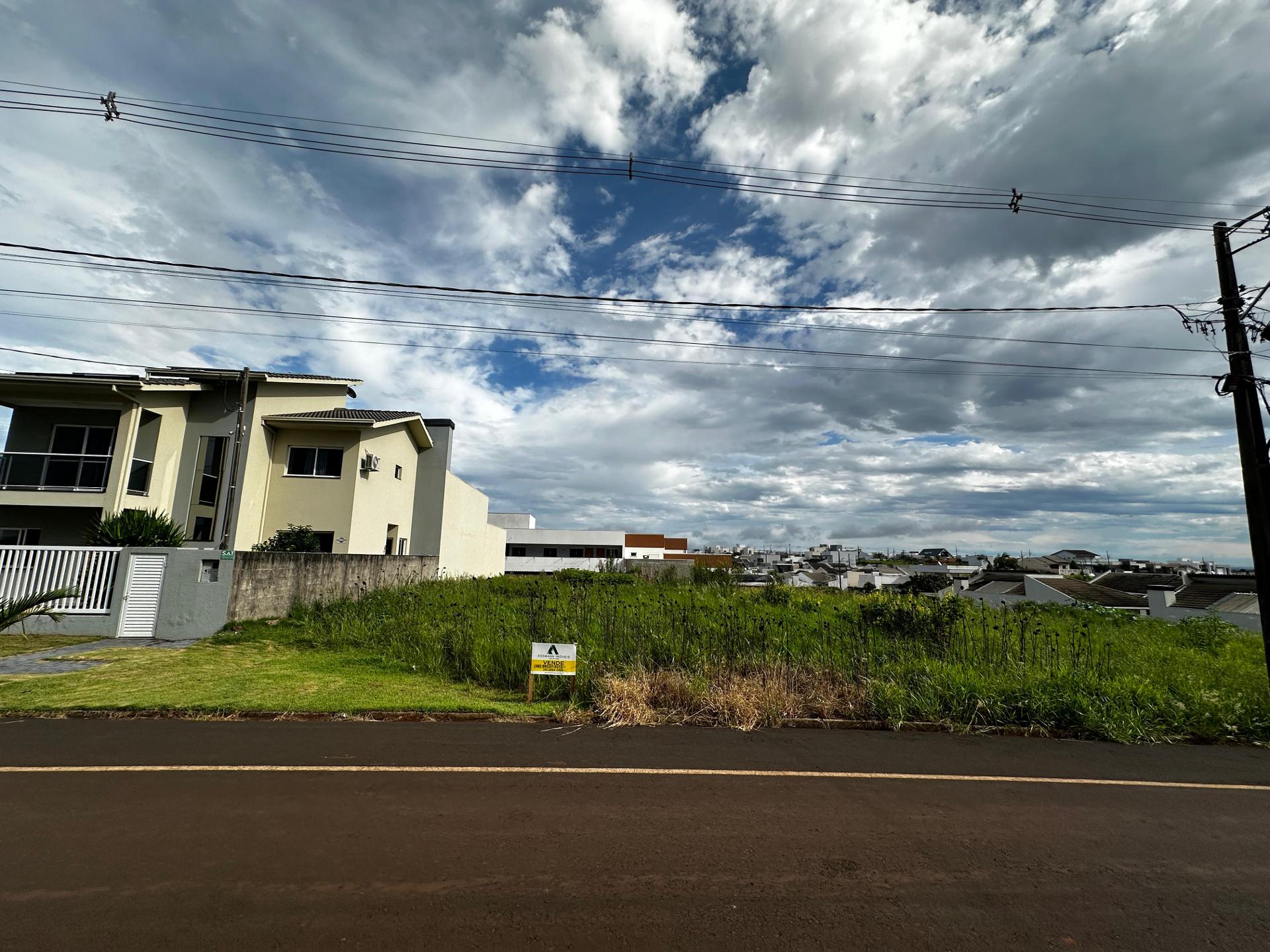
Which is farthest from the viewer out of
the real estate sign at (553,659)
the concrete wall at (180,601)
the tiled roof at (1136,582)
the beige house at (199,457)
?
the tiled roof at (1136,582)

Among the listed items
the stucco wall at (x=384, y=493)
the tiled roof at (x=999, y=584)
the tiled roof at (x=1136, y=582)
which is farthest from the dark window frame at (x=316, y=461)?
the tiled roof at (x=1136, y=582)

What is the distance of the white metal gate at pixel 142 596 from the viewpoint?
12.5 meters

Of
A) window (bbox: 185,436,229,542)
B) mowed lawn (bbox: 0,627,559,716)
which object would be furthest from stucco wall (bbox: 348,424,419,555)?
mowed lawn (bbox: 0,627,559,716)

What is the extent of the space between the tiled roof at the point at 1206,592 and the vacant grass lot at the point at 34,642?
44.3 meters

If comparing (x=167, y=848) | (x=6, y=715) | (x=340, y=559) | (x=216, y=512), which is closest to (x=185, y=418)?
(x=216, y=512)

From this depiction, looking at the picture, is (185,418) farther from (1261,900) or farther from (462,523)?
(1261,900)

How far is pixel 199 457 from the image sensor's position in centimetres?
2020

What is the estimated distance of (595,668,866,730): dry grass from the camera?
7.49 metres

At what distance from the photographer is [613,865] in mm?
3816

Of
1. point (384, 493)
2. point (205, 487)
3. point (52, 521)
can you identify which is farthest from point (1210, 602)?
point (52, 521)

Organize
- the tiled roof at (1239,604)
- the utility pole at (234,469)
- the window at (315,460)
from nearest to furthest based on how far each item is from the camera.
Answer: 1. the utility pole at (234,469)
2. the window at (315,460)
3. the tiled roof at (1239,604)

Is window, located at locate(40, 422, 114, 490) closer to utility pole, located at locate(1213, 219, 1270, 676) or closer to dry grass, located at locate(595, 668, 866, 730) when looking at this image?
dry grass, located at locate(595, 668, 866, 730)

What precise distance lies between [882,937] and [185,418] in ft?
79.1

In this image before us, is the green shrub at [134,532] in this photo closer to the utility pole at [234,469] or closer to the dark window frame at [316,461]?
the utility pole at [234,469]
